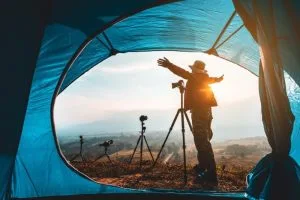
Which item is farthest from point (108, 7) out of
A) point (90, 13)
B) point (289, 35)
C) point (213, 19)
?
point (289, 35)

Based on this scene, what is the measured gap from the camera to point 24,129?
11.7 feet

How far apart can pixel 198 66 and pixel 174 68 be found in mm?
636

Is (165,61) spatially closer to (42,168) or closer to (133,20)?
(133,20)

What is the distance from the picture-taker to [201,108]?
5059mm

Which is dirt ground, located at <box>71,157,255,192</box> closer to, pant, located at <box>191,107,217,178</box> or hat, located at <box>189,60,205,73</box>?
pant, located at <box>191,107,217,178</box>

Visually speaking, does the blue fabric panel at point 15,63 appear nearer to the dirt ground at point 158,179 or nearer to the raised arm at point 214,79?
the dirt ground at point 158,179

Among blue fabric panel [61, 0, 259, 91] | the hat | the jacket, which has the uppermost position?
blue fabric panel [61, 0, 259, 91]

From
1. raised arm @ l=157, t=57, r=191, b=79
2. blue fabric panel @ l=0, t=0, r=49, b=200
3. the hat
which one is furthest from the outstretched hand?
blue fabric panel @ l=0, t=0, r=49, b=200

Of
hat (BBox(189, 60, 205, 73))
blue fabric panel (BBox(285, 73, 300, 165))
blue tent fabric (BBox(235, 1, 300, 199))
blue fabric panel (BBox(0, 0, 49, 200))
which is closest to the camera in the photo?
blue tent fabric (BBox(235, 1, 300, 199))

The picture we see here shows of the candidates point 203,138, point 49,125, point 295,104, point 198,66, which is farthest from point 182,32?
point 49,125

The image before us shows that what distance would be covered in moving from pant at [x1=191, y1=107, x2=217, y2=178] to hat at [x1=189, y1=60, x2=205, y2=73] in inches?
27.0

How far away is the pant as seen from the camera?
4855 mm

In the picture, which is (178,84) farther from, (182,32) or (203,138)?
(203,138)

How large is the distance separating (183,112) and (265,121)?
2.77 meters
